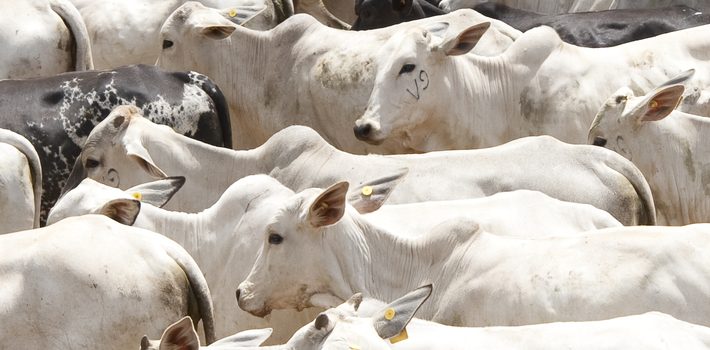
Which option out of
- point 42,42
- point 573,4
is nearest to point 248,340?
point 42,42

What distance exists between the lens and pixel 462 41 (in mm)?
10641

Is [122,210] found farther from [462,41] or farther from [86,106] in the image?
[462,41]

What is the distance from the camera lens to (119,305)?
7.04m

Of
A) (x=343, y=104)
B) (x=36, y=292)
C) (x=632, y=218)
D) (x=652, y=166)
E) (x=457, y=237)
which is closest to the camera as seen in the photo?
(x=36, y=292)

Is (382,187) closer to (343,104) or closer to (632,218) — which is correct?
(632,218)

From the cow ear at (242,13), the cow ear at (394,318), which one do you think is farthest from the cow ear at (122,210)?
the cow ear at (242,13)

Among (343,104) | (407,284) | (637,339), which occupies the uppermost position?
(637,339)

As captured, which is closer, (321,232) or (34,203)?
(321,232)

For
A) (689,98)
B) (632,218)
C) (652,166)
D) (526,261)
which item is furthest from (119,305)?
(689,98)

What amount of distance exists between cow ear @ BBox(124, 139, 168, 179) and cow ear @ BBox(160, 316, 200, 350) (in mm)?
3025

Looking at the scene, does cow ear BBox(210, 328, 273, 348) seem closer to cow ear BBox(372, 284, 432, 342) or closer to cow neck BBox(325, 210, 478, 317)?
cow ear BBox(372, 284, 432, 342)

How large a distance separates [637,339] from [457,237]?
153 cm

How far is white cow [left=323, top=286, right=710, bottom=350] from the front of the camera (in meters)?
6.24

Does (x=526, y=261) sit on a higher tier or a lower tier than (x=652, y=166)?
higher
